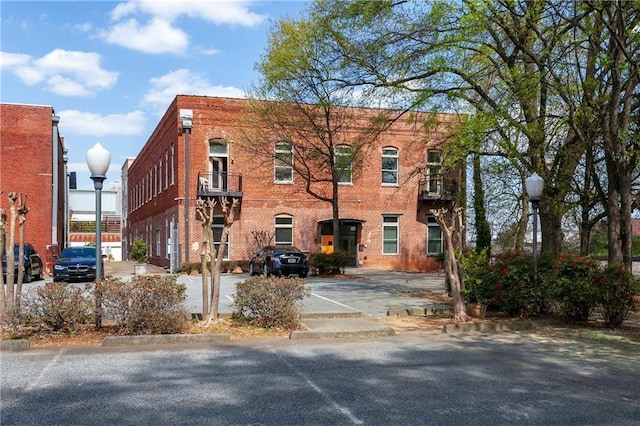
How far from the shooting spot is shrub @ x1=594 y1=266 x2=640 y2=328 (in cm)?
1141

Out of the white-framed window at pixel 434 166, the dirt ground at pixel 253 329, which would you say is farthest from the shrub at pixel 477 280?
the white-framed window at pixel 434 166

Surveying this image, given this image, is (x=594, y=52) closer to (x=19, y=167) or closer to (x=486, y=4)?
(x=486, y=4)

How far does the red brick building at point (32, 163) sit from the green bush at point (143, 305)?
20.6m

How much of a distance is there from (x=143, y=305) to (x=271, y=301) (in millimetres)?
2251

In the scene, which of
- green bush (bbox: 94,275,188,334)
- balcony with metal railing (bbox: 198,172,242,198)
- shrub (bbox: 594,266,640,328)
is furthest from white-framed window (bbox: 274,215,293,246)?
green bush (bbox: 94,275,188,334)

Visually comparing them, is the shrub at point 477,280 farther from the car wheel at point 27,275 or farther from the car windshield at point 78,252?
the car wheel at point 27,275

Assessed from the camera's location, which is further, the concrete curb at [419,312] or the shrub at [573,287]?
the concrete curb at [419,312]

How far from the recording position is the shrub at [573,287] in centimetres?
1161

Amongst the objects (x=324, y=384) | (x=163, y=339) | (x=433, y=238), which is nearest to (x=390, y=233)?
(x=433, y=238)

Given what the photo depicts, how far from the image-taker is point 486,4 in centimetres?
1320

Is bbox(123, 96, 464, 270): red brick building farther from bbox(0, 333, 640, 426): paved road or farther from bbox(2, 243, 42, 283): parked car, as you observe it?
bbox(0, 333, 640, 426): paved road

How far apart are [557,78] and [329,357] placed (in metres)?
9.80

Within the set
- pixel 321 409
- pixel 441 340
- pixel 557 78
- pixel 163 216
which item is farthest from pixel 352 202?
pixel 321 409

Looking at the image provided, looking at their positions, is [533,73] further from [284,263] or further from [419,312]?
[284,263]
